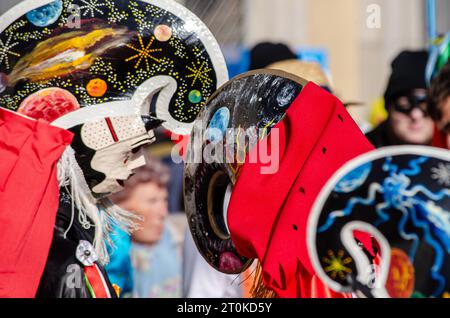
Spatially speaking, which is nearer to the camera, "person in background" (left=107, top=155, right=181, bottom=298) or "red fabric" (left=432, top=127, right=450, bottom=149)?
"red fabric" (left=432, top=127, right=450, bottom=149)

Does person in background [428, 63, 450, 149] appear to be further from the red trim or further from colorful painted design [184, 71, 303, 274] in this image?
the red trim

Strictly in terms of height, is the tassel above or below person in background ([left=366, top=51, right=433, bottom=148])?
above

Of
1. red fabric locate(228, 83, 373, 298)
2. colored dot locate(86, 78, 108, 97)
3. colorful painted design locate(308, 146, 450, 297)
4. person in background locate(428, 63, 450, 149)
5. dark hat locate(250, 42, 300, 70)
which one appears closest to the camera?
colorful painted design locate(308, 146, 450, 297)

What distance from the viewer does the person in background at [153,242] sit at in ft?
13.6

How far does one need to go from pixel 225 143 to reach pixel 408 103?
7.30 ft

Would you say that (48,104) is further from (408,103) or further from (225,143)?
(408,103)

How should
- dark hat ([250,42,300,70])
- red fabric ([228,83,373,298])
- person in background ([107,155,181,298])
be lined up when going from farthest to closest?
person in background ([107,155,181,298]) < dark hat ([250,42,300,70]) < red fabric ([228,83,373,298])

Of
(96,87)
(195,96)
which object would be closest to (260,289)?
(195,96)

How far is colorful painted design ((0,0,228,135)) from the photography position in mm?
2229

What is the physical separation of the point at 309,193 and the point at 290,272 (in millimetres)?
180

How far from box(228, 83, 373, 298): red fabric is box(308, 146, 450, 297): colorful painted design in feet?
0.76

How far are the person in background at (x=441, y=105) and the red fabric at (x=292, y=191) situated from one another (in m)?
0.98

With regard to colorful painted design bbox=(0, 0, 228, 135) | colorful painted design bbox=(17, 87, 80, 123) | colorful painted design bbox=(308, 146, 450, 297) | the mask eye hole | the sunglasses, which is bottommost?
the sunglasses

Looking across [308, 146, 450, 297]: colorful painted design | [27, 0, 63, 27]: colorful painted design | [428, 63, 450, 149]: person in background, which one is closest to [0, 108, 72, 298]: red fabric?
[27, 0, 63, 27]: colorful painted design
